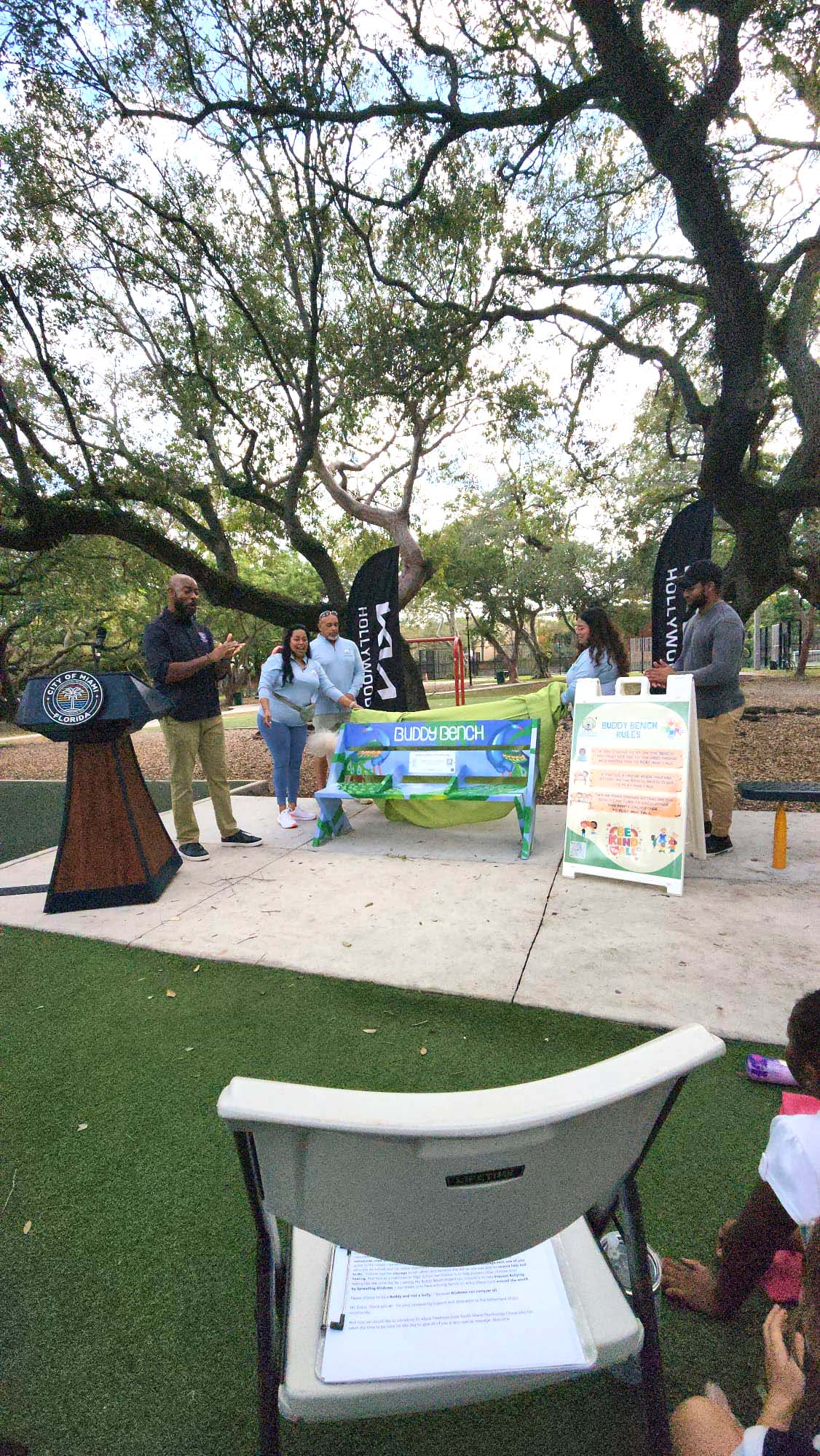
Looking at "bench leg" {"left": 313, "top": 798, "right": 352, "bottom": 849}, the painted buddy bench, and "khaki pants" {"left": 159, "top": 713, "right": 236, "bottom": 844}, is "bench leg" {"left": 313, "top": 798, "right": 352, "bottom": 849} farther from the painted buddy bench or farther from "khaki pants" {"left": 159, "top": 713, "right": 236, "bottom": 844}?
"khaki pants" {"left": 159, "top": 713, "right": 236, "bottom": 844}

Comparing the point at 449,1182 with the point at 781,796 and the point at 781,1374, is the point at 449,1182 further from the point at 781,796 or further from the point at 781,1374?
the point at 781,796

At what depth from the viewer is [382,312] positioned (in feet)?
29.6

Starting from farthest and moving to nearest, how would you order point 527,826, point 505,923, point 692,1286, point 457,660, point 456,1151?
point 457,660
point 527,826
point 505,923
point 692,1286
point 456,1151

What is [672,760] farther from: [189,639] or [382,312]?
[382,312]

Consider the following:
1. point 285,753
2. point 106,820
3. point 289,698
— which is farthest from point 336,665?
point 106,820

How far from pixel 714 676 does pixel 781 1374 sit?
3.48m

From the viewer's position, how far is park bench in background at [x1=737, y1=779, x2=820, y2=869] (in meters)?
3.56

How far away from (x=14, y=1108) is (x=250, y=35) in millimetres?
10194

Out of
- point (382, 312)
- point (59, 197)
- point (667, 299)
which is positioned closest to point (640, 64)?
point (667, 299)

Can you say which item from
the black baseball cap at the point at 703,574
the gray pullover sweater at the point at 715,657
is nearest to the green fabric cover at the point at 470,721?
the gray pullover sweater at the point at 715,657

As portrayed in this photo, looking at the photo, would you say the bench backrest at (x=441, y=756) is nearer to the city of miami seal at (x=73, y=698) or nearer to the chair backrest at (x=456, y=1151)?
the city of miami seal at (x=73, y=698)

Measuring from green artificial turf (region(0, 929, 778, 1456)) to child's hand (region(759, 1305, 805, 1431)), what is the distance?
34cm

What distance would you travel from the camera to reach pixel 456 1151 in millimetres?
707

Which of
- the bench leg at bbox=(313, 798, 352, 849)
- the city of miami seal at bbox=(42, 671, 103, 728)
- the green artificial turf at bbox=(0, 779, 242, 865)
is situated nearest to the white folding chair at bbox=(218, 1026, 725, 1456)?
the city of miami seal at bbox=(42, 671, 103, 728)
